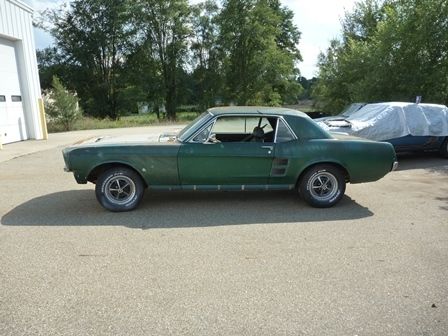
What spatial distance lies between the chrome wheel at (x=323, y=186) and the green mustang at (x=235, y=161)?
0.01 metres

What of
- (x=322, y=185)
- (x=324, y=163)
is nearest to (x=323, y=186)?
(x=322, y=185)

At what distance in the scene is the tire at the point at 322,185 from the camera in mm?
5723

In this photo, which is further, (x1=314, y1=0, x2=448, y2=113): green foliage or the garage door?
the garage door

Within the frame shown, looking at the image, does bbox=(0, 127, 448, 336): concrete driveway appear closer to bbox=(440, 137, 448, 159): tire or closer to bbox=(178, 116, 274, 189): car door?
bbox=(178, 116, 274, 189): car door

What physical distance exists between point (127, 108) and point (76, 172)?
3418 cm

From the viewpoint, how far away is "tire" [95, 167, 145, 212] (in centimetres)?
548

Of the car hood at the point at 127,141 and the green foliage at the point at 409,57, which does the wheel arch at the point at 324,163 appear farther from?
the green foliage at the point at 409,57

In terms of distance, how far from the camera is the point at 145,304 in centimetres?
311

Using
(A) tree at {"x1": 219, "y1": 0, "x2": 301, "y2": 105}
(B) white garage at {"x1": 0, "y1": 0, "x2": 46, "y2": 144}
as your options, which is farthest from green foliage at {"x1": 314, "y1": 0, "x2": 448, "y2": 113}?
(A) tree at {"x1": 219, "y1": 0, "x2": 301, "y2": 105}

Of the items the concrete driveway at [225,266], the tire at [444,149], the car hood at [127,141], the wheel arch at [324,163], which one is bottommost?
the concrete driveway at [225,266]

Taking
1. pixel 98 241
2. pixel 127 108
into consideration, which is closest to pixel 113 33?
pixel 127 108

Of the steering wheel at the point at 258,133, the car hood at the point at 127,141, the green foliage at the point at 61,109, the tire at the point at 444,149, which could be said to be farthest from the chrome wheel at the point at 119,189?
the green foliage at the point at 61,109

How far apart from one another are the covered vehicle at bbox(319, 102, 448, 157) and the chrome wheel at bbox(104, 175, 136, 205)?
5204mm

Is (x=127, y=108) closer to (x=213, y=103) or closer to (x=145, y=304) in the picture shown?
(x=213, y=103)
